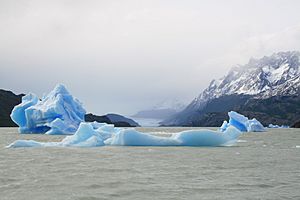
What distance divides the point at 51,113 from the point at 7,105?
3257 inches

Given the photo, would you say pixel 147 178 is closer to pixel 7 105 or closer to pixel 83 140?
pixel 83 140

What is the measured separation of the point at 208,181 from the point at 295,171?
16.6ft

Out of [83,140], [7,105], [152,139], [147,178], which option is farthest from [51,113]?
[7,105]

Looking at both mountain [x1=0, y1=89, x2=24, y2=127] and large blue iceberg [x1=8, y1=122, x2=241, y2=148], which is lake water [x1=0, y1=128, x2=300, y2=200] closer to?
large blue iceberg [x1=8, y1=122, x2=241, y2=148]

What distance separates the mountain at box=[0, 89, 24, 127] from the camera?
12200 cm

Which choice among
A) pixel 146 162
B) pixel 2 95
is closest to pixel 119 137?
pixel 146 162

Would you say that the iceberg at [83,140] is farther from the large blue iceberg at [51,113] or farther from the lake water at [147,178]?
the large blue iceberg at [51,113]

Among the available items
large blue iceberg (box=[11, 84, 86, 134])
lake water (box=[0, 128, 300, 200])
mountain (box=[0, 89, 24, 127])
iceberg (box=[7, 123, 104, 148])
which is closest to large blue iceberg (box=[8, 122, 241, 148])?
iceberg (box=[7, 123, 104, 148])

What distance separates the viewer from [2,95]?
128 metres

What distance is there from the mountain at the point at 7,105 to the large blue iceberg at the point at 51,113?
230 ft

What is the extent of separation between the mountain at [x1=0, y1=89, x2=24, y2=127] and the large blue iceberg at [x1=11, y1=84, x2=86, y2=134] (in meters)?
70.2

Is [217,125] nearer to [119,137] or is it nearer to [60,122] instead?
[60,122]

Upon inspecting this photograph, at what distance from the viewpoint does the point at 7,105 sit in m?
126

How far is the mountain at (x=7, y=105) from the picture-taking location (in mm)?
122000
